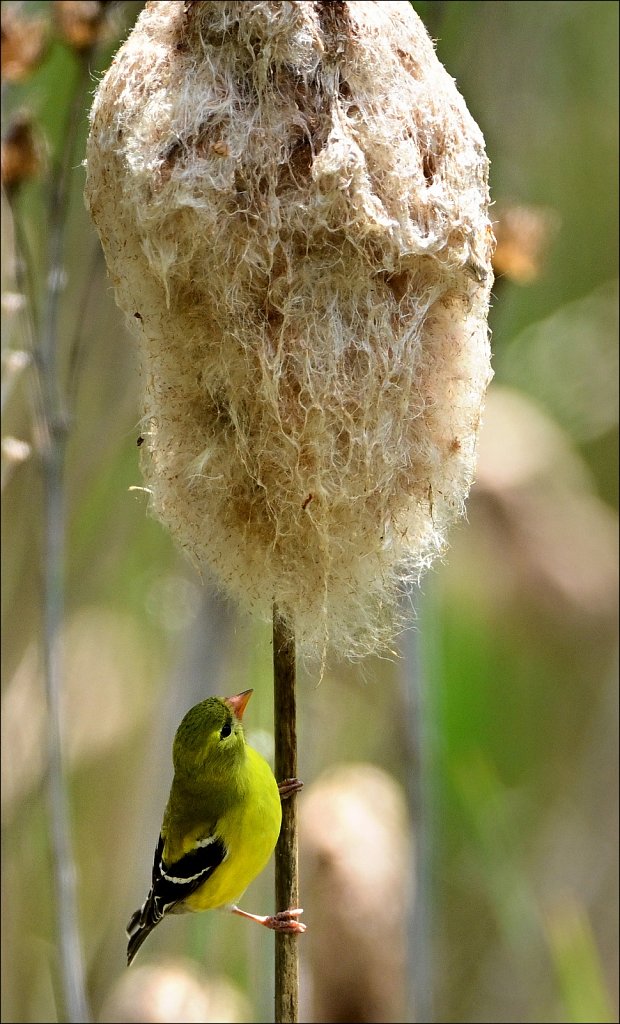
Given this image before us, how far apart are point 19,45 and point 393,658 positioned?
5.54 feet

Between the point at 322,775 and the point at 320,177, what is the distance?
2.09 m

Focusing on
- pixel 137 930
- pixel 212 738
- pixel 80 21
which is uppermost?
pixel 80 21

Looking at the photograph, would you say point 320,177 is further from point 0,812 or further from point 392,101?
point 0,812

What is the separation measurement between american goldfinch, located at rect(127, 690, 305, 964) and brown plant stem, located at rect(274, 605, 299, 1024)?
1.28ft

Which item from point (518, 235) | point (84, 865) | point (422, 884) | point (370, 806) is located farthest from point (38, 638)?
point (518, 235)

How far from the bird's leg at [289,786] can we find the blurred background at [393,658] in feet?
2.49

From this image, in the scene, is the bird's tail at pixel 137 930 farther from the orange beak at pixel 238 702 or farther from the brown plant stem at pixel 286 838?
the brown plant stem at pixel 286 838

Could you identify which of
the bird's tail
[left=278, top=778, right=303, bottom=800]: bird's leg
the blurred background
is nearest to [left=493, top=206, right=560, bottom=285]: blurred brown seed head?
the blurred background

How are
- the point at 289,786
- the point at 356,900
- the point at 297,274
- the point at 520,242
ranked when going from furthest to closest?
the point at 356,900, the point at 520,242, the point at 289,786, the point at 297,274

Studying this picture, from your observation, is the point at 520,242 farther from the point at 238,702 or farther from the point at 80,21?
the point at 238,702

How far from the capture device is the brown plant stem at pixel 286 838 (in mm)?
1379

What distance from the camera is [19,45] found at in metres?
1.95

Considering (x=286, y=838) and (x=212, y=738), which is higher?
(x=212, y=738)

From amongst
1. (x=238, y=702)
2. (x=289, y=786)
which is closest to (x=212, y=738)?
(x=238, y=702)
